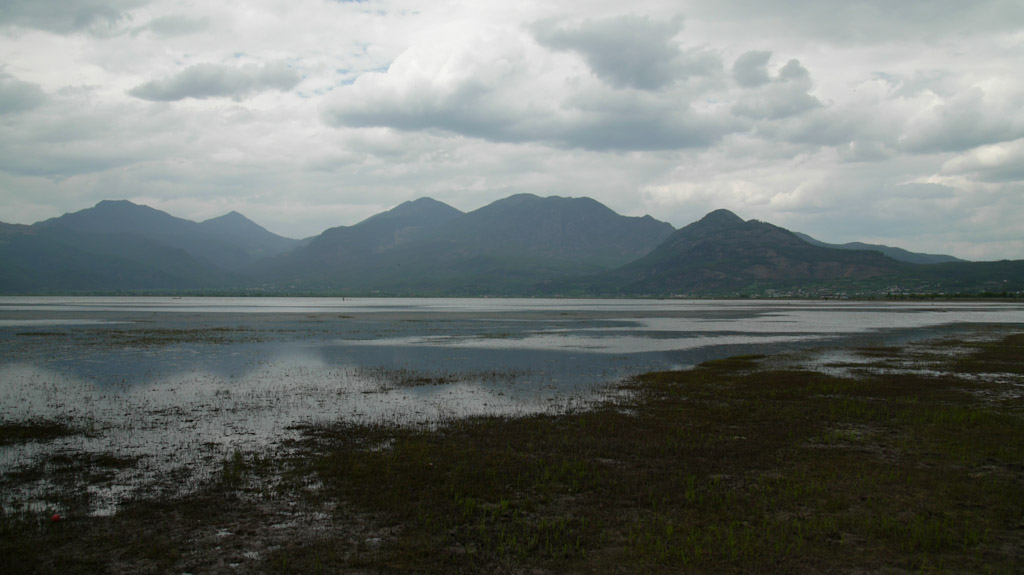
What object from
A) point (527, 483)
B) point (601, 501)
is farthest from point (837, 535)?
point (527, 483)

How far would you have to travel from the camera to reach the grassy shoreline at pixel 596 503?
470 inches

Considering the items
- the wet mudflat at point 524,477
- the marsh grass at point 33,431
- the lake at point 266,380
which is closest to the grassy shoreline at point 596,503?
the wet mudflat at point 524,477

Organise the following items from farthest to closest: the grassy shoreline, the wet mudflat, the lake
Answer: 1. the lake
2. the wet mudflat
3. the grassy shoreline

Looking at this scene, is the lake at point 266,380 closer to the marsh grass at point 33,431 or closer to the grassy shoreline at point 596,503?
the marsh grass at point 33,431

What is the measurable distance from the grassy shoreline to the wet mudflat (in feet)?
0.25

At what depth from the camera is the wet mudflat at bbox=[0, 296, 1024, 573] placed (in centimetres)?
1223

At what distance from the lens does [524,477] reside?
17547 millimetres

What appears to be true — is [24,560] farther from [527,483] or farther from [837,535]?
[837,535]

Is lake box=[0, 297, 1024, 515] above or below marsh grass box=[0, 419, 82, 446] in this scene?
below

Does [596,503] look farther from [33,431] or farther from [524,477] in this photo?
[33,431]

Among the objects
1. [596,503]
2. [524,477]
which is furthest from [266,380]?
[596,503]

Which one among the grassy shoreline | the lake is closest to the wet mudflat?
the grassy shoreline

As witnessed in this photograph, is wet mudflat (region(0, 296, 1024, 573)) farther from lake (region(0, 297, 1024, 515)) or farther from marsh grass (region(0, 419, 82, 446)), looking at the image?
lake (region(0, 297, 1024, 515))

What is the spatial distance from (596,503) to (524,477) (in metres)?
2.87
